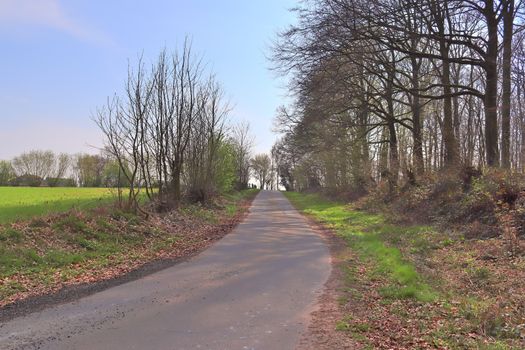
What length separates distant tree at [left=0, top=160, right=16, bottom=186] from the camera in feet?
295

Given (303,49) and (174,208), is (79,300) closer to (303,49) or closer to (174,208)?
(174,208)

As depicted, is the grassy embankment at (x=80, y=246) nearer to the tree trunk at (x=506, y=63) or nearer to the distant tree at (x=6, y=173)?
the tree trunk at (x=506, y=63)

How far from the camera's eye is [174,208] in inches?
817

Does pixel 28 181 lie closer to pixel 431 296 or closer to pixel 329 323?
pixel 431 296

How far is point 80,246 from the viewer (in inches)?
453

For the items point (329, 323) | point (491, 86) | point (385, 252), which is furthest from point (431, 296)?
point (491, 86)

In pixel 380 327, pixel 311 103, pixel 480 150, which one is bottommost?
pixel 380 327

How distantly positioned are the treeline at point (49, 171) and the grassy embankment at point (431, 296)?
74951 mm

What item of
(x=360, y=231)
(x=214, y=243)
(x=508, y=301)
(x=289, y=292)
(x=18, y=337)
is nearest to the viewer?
(x=18, y=337)

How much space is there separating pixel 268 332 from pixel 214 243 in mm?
8618

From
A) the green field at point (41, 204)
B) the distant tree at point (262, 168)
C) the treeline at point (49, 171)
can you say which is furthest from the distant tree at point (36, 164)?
the green field at point (41, 204)

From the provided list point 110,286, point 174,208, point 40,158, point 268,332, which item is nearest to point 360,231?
point 174,208

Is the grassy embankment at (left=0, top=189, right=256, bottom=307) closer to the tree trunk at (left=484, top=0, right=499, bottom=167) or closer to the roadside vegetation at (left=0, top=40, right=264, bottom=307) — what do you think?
the roadside vegetation at (left=0, top=40, right=264, bottom=307)

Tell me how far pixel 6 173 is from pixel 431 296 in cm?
10096
